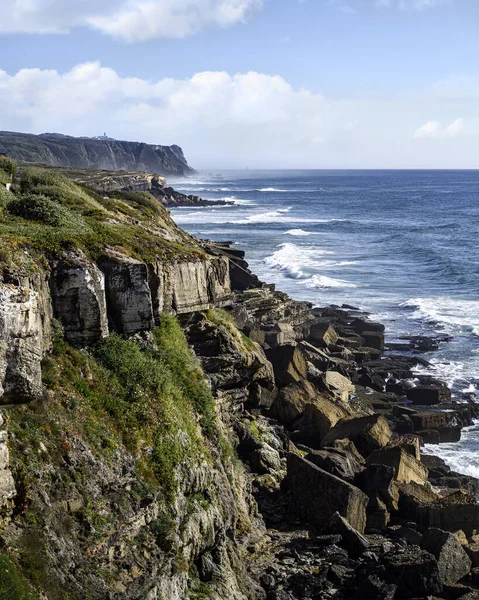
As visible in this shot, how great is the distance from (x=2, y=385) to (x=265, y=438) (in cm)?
1030

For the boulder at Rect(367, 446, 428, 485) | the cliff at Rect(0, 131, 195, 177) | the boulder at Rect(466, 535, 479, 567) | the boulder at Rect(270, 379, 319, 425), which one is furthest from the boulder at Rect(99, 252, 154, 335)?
the cliff at Rect(0, 131, 195, 177)

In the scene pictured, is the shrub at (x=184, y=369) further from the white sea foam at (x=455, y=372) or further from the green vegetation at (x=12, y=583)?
the white sea foam at (x=455, y=372)

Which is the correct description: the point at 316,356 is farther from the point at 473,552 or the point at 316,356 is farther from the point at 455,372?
the point at 473,552

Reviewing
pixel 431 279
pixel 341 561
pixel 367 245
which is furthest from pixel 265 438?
pixel 367 245

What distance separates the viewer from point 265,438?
2056cm

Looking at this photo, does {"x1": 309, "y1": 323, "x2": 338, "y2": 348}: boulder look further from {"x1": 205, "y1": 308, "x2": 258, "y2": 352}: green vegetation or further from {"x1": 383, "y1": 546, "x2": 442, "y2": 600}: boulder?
{"x1": 383, "y1": 546, "x2": 442, "y2": 600}: boulder

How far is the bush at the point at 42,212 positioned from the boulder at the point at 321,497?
7.91 metres

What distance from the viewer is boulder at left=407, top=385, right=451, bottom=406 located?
97.2ft

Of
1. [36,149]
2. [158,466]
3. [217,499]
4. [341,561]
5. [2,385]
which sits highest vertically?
[36,149]

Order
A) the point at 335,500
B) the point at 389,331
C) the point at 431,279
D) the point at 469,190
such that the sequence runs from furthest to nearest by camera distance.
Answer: the point at 469,190 → the point at 431,279 → the point at 389,331 → the point at 335,500

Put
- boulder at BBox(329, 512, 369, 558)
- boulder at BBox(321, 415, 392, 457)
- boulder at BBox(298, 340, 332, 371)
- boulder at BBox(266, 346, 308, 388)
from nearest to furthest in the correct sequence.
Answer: boulder at BBox(329, 512, 369, 558) → boulder at BBox(321, 415, 392, 457) → boulder at BBox(266, 346, 308, 388) → boulder at BBox(298, 340, 332, 371)

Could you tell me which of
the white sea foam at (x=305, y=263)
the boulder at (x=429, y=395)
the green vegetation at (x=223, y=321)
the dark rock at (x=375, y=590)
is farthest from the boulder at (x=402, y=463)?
the white sea foam at (x=305, y=263)

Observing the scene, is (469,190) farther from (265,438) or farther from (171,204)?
(265,438)

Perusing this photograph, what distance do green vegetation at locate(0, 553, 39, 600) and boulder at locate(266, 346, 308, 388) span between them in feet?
53.5
